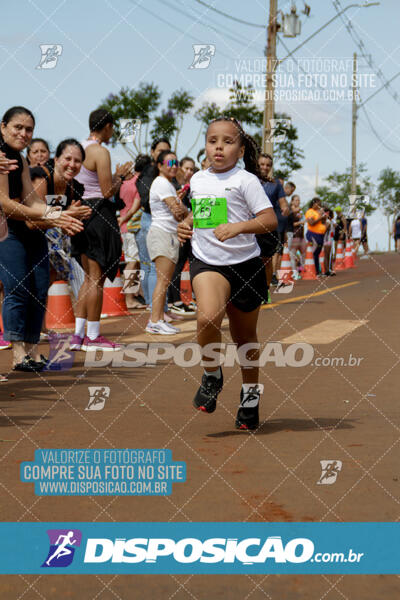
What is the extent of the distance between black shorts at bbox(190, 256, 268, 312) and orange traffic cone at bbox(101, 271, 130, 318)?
676cm

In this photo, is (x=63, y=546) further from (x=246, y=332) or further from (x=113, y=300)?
(x=113, y=300)

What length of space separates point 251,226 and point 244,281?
12.9 inches

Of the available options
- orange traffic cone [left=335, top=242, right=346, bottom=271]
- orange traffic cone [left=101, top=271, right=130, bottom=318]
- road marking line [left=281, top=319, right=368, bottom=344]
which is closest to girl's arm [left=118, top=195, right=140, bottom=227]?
orange traffic cone [left=101, top=271, right=130, bottom=318]

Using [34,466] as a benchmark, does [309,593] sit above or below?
above

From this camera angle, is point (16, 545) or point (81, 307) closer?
point (16, 545)

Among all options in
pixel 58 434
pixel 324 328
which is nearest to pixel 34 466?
pixel 58 434

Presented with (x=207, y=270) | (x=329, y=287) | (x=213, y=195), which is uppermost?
(x=213, y=195)

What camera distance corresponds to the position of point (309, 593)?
3076mm

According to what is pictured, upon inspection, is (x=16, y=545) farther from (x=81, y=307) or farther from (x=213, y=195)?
(x=81, y=307)

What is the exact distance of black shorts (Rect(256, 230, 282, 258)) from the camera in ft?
17.8

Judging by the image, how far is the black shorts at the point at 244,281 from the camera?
17.5ft

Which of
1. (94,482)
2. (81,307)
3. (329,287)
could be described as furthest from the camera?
(329,287)

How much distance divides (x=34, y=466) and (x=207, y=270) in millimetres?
1504

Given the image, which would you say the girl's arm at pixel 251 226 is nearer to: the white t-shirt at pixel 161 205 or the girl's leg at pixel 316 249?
the white t-shirt at pixel 161 205
